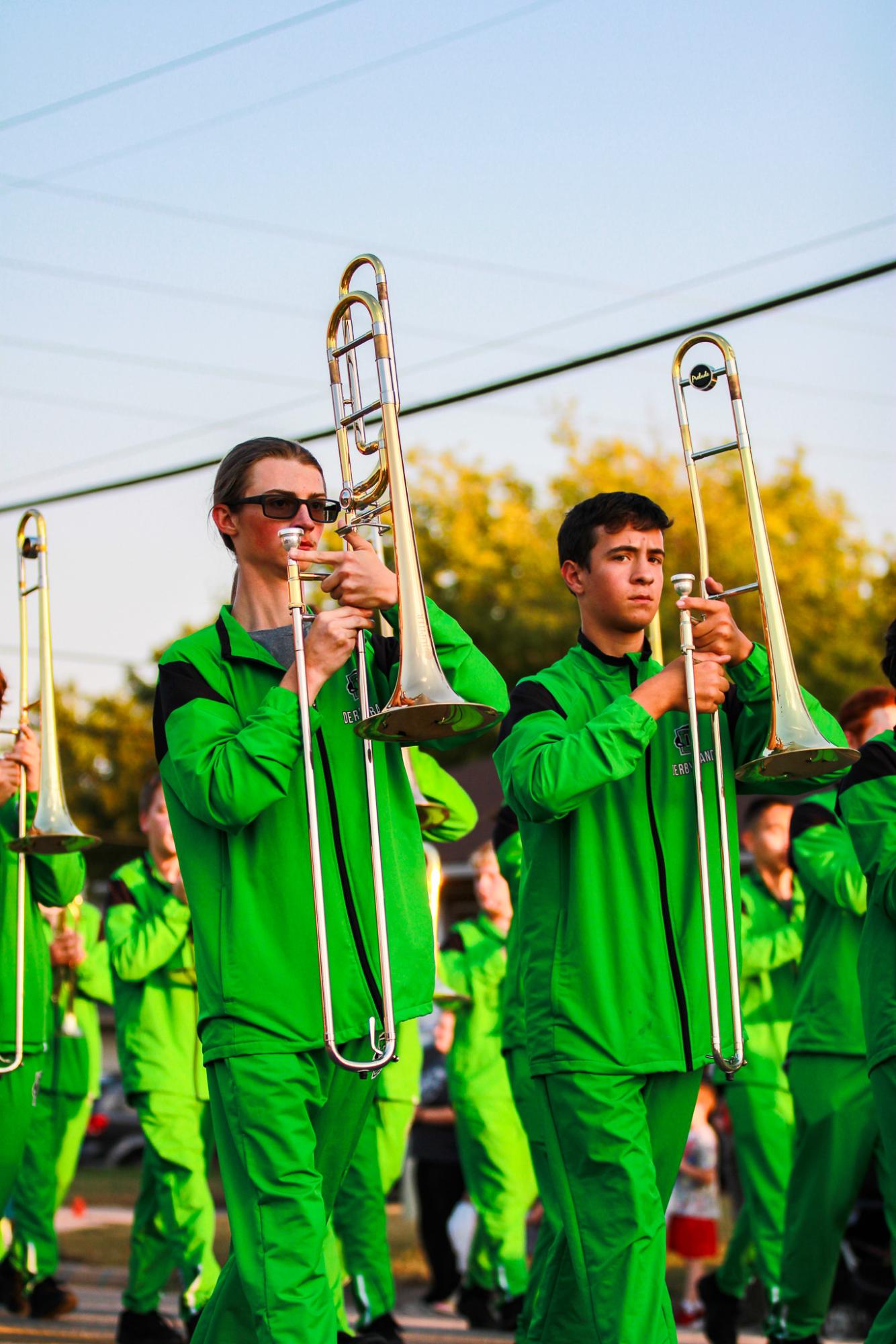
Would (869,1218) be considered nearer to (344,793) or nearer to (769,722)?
(769,722)

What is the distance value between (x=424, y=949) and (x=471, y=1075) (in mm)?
5243

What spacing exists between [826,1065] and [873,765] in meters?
2.08

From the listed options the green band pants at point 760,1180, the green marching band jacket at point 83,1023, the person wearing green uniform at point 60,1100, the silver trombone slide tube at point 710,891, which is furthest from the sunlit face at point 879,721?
the green marching band jacket at point 83,1023

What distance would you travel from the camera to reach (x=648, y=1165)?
4195mm

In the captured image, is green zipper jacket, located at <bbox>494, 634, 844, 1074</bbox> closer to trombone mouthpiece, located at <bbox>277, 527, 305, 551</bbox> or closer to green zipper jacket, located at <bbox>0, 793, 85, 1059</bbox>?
trombone mouthpiece, located at <bbox>277, 527, 305, 551</bbox>

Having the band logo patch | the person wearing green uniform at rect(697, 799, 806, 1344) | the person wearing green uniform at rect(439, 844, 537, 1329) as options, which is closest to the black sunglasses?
the band logo patch

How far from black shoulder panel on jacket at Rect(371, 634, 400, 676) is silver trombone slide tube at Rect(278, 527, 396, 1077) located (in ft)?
1.22

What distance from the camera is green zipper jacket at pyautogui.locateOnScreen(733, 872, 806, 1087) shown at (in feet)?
26.1

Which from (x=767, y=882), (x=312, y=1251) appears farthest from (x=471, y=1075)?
(x=312, y=1251)

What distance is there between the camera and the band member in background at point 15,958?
19.5ft

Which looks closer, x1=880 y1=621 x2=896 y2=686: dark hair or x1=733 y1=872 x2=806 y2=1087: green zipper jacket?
x1=880 y1=621 x2=896 y2=686: dark hair

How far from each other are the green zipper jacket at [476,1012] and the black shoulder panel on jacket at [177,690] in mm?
5343

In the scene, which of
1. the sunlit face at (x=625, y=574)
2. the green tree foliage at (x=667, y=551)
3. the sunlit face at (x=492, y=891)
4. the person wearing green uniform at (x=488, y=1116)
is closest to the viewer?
the sunlit face at (x=625, y=574)

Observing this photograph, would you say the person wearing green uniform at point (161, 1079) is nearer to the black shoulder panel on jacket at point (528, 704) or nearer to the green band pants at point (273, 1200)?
the black shoulder panel on jacket at point (528, 704)
